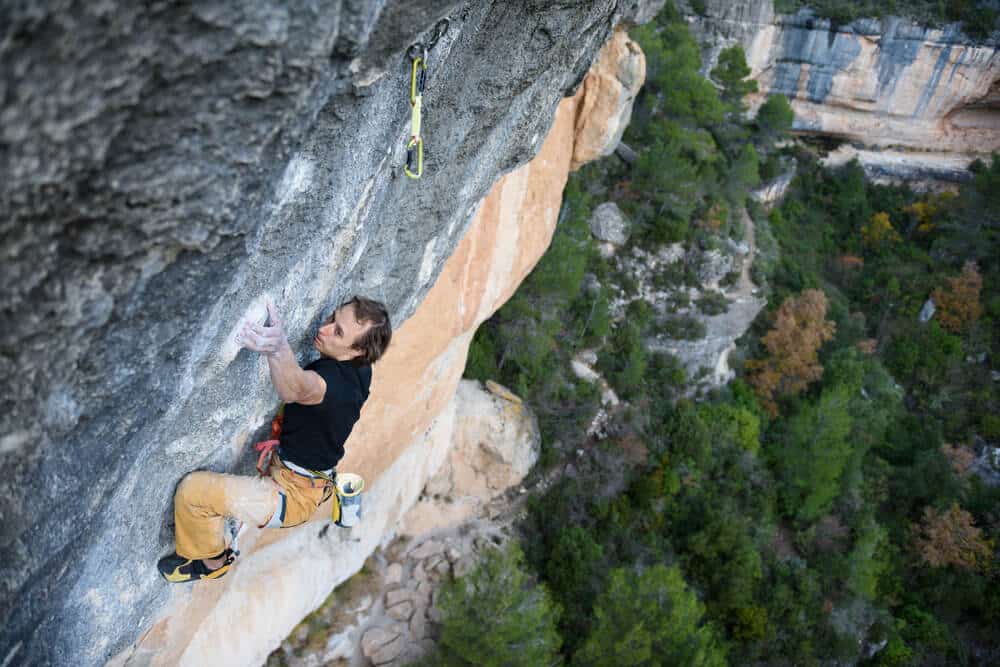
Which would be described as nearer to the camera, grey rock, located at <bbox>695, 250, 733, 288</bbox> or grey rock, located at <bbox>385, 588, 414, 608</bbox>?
grey rock, located at <bbox>385, 588, 414, 608</bbox>

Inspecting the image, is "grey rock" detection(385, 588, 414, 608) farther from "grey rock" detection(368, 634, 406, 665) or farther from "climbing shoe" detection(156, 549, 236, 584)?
"climbing shoe" detection(156, 549, 236, 584)

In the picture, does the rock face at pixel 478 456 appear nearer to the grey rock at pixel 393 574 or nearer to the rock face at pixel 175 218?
the grey rock at pixel 393 574

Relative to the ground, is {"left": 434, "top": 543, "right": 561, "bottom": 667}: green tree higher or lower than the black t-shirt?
lower

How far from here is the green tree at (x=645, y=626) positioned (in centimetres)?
995

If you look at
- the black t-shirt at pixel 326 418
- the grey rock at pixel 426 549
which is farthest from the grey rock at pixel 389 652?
the black t-shirt at pixel 326 418

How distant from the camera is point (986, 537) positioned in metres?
16.2

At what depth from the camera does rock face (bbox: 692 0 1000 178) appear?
2420cm

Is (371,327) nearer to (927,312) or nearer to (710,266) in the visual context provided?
(710,266)

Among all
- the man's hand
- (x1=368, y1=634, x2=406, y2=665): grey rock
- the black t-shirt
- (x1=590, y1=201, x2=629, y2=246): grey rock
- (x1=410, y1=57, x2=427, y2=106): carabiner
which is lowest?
(x1=368, y1=634, x2=406, y2=665): grey rock

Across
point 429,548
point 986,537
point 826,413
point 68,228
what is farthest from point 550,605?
point 986,537

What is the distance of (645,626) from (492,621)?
2.86 meters

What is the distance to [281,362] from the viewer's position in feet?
8.96

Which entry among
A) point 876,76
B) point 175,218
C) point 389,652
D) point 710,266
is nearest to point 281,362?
point 175,218

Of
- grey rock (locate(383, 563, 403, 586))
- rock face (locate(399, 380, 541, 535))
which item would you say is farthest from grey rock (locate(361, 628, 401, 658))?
rock face (locate(399, 380, 541, 535))
